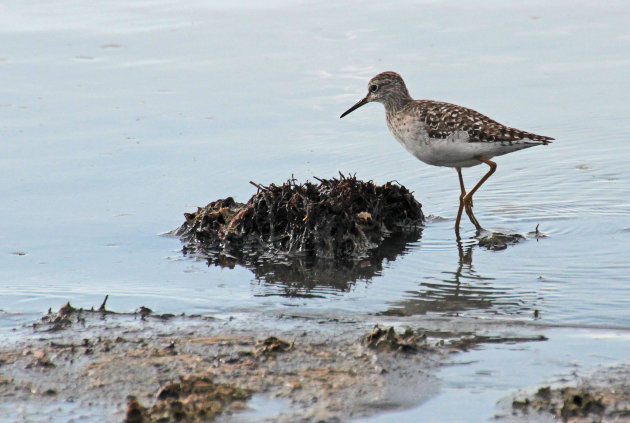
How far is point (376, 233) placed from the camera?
8.30 meters

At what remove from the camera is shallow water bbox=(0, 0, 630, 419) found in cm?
704

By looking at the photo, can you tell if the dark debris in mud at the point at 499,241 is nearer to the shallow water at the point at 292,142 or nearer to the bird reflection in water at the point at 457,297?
the shallow water at the point at 292,142

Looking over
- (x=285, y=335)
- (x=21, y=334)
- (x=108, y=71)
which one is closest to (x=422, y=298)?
(x=285, y=335)

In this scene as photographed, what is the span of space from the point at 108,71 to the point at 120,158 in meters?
2.69

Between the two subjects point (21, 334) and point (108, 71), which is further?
point (108, 71)

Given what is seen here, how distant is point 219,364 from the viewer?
5.45 m

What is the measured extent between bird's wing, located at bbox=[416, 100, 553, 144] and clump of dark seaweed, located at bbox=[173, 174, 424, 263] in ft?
2.12

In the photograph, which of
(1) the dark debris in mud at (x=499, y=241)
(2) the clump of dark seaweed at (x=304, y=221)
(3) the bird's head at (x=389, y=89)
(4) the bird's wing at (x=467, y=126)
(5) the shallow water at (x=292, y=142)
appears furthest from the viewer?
(3) the bird's head at (x=389, y=89)

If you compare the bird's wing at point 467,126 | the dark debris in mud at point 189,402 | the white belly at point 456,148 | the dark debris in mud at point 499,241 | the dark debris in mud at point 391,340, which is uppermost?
the bird's wing at point 467,126

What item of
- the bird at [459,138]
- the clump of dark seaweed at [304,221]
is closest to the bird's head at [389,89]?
the bird at [459,138]

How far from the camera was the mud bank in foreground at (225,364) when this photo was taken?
4938 mm

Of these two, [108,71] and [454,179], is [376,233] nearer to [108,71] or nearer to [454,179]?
[454,179]

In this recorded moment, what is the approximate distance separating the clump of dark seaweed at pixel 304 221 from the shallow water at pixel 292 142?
31 cm

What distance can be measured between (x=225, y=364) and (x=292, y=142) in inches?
195
